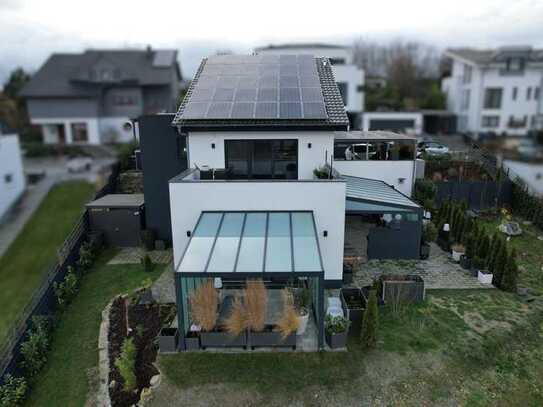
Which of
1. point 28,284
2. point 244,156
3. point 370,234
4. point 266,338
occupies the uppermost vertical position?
point 244,156

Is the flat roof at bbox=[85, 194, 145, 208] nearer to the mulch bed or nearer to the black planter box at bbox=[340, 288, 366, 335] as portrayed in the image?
the mulch bed

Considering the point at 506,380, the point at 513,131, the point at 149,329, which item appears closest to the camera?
the point at 506,380

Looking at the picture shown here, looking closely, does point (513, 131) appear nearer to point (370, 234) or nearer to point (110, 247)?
point (370, 234)

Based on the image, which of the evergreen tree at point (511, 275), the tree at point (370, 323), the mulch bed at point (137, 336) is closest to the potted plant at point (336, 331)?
the tree at point (370, 323)

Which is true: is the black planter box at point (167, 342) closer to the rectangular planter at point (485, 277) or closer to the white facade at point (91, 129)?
the rectangular planter at point (485, 277)

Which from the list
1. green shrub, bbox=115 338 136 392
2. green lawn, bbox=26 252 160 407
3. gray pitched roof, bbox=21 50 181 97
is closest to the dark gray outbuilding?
green lawn, bbox=26 252 160 407

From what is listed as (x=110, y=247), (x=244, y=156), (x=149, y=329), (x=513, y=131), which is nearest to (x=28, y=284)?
(x=110, y=247)

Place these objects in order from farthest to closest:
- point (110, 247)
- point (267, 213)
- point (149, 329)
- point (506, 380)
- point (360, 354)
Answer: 1. point (110, 247)
2. point (267, 213)
3. point (149, 329)
4. point (360, 354)
5. point (506, 380)
